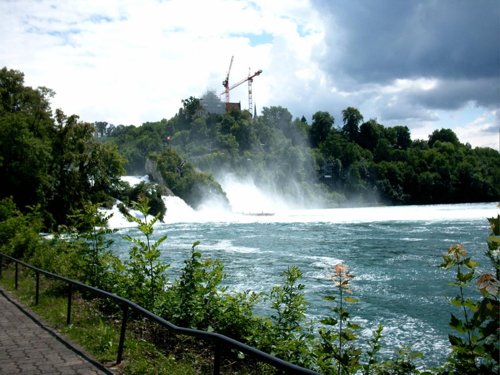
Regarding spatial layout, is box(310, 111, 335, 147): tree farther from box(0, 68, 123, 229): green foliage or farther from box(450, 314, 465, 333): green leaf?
box(450, 314, 465, 333): green leaf

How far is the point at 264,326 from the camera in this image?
7.49 m

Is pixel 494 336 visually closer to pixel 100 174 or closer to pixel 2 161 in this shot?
pixel 2 161

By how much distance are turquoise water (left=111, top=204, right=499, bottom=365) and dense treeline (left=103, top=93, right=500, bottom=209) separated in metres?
84.1

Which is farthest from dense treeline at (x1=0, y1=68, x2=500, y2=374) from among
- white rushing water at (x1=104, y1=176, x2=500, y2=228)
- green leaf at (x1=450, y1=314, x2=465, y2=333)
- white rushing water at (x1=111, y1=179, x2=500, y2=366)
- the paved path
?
white rushing water at (x1=104, y1=176, x2=500, y2=228)

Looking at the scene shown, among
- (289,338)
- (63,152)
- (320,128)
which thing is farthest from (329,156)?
(289,338)

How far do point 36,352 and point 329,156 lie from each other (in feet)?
475

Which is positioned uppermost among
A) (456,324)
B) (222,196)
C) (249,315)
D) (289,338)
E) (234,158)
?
(234,158)

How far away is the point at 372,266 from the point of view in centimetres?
2211

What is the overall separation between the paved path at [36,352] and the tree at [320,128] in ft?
526

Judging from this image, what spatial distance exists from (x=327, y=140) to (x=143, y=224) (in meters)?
152

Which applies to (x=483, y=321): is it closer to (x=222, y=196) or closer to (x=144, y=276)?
(x=144, y=276)

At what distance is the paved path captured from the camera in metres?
5.89

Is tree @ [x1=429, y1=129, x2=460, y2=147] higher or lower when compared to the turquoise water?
higher

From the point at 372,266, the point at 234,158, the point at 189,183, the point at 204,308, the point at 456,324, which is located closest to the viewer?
the point at 456,324
